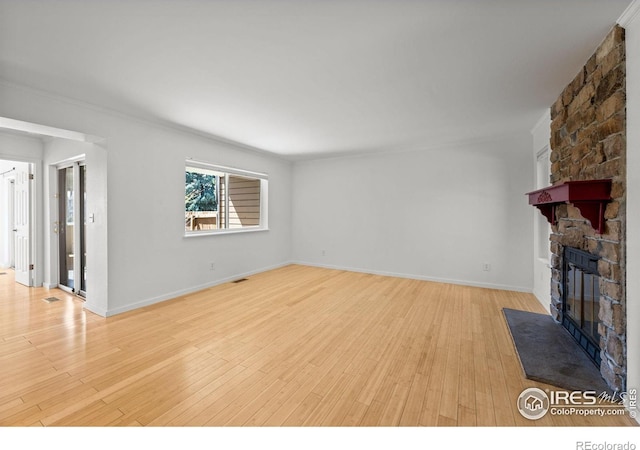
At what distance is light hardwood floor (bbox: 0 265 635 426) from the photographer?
165 centimetres

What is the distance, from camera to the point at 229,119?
3479 millimetres

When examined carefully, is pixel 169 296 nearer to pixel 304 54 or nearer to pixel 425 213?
pixel 304 54

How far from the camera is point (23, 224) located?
459 centimetres

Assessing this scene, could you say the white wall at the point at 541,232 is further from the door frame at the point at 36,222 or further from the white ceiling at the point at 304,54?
the door frame at the point at 36,222

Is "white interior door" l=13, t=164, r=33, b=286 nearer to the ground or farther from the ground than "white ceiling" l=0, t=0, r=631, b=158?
nearer to the ground

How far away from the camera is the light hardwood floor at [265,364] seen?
5.42ft

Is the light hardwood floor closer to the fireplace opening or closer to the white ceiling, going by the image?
the fireplace opening

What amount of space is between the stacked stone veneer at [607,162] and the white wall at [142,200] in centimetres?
462

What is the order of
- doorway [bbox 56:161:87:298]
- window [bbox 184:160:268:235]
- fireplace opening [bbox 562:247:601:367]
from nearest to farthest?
fireplace opening [bbox 562:247:601:367] → doorway [bbox 56:161:87:298] → window [bbox 184:160:268:235]

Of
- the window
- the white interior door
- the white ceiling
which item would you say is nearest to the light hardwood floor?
the white interior door

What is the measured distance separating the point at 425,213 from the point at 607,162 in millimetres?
3130

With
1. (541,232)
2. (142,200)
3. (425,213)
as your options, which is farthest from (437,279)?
(142,200)

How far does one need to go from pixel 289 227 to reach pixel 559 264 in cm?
502

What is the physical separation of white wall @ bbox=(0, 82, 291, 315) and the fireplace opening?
185 inches
